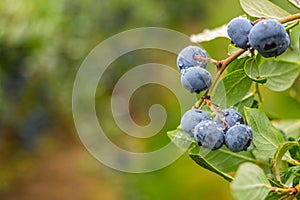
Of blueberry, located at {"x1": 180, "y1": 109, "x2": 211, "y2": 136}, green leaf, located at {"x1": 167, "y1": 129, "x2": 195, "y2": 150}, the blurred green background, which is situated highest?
the blurred green background

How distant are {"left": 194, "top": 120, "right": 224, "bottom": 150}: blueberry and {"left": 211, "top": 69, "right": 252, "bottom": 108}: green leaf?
0.15 feet

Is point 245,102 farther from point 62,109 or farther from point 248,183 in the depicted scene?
point 62,109

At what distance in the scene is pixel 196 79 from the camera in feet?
1.80

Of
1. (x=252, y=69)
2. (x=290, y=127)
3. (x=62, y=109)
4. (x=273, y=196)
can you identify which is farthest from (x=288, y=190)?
(x=62, y=109)

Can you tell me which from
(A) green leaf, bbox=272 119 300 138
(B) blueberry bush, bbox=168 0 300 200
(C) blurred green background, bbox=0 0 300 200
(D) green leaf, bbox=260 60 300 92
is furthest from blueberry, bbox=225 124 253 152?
(C) blurred green background, bbox=0 0 300 200

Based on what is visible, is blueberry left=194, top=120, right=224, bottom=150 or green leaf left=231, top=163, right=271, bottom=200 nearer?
green leaf left=231, top=163, right=271, bottom=200

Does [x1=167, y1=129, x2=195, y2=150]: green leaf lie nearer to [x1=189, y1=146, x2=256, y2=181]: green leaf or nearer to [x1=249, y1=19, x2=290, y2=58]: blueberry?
[x1=189, y1=146, x2=256, y2=181]: green leaf

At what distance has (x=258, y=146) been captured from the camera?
548 mm

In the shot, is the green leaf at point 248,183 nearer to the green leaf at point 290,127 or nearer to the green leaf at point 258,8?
the green leaf at point 258,8

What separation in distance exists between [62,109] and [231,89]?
2925 millimetres

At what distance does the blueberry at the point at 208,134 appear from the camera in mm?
521

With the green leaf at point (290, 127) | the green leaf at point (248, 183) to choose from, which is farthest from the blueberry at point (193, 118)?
the green leaf at point (290, 127)

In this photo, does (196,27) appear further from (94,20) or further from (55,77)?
(55,77)

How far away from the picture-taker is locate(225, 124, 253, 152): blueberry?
52cm
